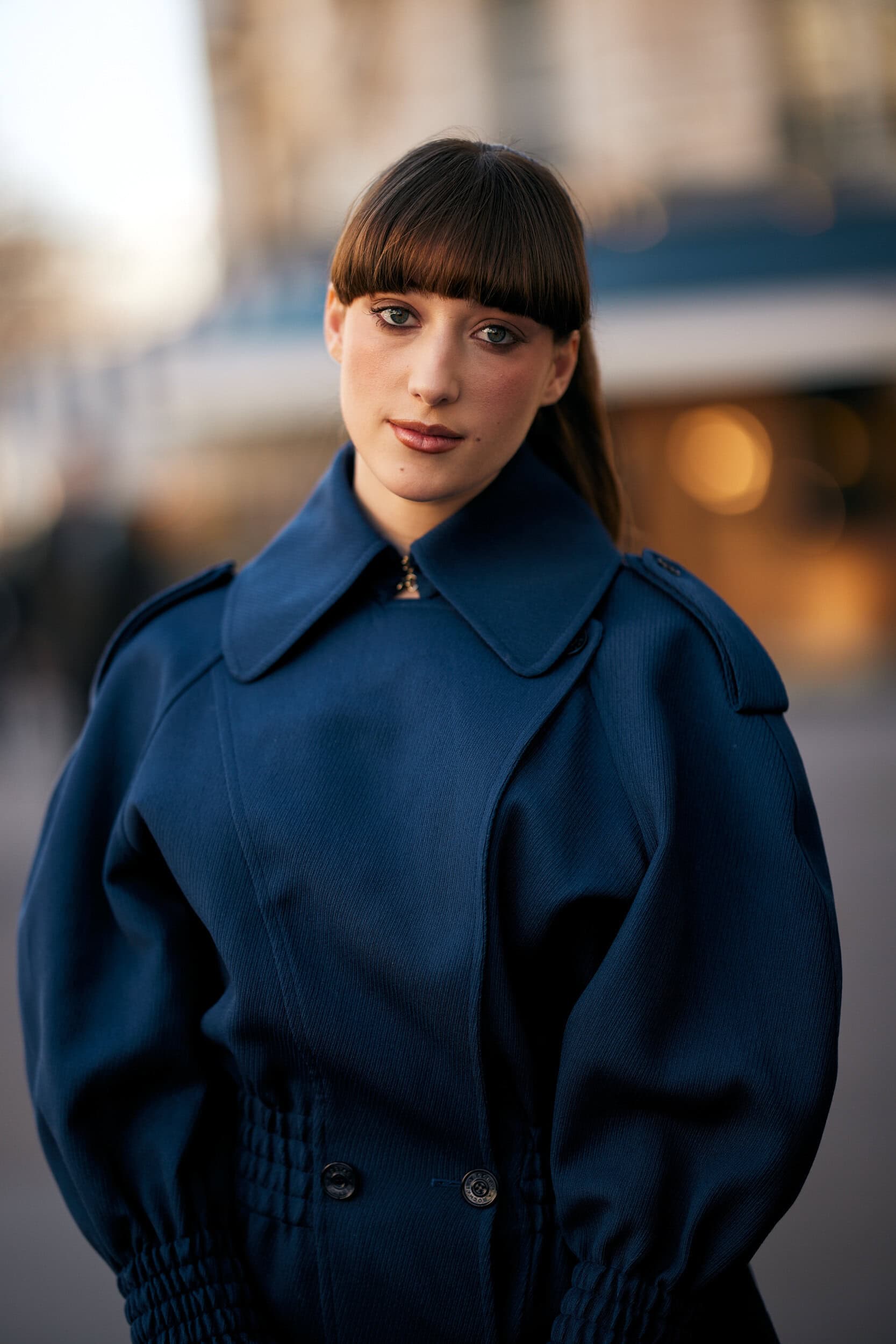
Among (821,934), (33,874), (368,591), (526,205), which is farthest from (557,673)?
(33,874)

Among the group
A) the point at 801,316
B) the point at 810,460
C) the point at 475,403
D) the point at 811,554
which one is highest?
the point at 475,403

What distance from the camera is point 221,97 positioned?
43.4 ft

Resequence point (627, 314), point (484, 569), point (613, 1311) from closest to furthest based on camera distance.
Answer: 1. point (613, 1311)
2. point (484, 569)
3. point (627, 314)

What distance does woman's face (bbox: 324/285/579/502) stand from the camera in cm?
141

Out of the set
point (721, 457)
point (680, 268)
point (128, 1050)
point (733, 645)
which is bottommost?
point (721, 457)

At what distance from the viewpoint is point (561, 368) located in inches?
61.7

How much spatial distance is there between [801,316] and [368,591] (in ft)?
30.3

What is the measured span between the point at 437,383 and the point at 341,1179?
92 cm

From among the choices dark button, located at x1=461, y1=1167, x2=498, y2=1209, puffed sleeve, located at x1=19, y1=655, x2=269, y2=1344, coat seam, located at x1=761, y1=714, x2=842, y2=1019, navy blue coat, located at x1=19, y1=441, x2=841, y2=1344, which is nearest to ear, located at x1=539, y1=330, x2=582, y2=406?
navy blue coat, located at x1=19, y1=441, x2=841, y2=1344

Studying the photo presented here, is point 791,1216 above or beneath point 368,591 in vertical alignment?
beneath

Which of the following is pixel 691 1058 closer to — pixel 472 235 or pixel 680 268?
pixel 472 235

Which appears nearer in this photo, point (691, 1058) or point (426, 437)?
point (691, 1058)

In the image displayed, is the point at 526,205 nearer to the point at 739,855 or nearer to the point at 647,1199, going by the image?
the point at 739,855

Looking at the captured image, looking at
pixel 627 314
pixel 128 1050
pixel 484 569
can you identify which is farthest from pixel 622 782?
pixel 627 314
